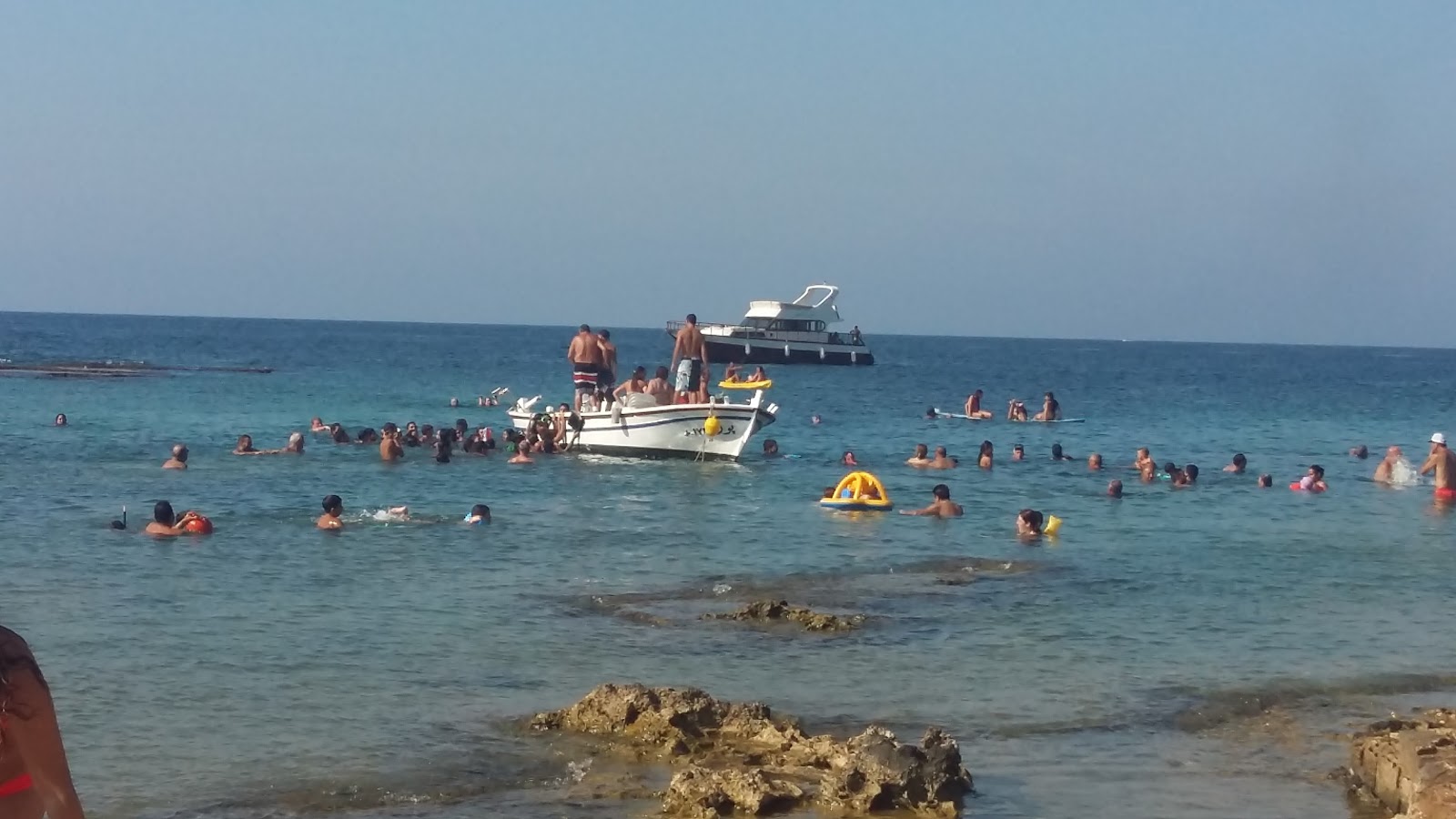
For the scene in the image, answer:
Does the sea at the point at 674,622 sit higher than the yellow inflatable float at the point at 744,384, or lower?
lower

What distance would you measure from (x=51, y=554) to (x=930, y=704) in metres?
10.5

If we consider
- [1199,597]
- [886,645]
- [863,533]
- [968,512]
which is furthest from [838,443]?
[886,645]

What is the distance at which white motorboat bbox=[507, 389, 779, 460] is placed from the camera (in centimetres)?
2830

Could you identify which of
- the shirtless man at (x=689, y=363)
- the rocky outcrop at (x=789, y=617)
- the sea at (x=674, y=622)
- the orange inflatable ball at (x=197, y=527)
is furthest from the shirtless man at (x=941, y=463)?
the rocky outcrop at (x=789, y=617)

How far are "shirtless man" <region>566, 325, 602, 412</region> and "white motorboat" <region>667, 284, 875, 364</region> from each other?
45.9m

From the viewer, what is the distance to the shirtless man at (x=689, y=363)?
28234 mm

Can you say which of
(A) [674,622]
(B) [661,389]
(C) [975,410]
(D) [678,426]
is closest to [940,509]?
(D) [678,426]

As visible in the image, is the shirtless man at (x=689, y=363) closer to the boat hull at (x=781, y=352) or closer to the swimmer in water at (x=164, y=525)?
the swimmer in water at (x=164, y=525)

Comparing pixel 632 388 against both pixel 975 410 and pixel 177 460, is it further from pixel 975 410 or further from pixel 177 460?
pixel 975 410

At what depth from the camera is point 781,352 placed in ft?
259

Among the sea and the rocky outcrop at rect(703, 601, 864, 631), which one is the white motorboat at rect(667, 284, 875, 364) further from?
the rocky outcrop at rect(703, 601, 864, 631)

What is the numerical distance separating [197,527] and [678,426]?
1097cm

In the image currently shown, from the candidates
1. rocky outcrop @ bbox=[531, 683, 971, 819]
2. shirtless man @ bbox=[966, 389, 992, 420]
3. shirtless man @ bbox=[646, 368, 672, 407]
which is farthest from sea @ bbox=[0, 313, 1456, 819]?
shirtless man @ bbox=[966, 389, 992, 420]

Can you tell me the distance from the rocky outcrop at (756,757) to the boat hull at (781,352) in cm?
6541
